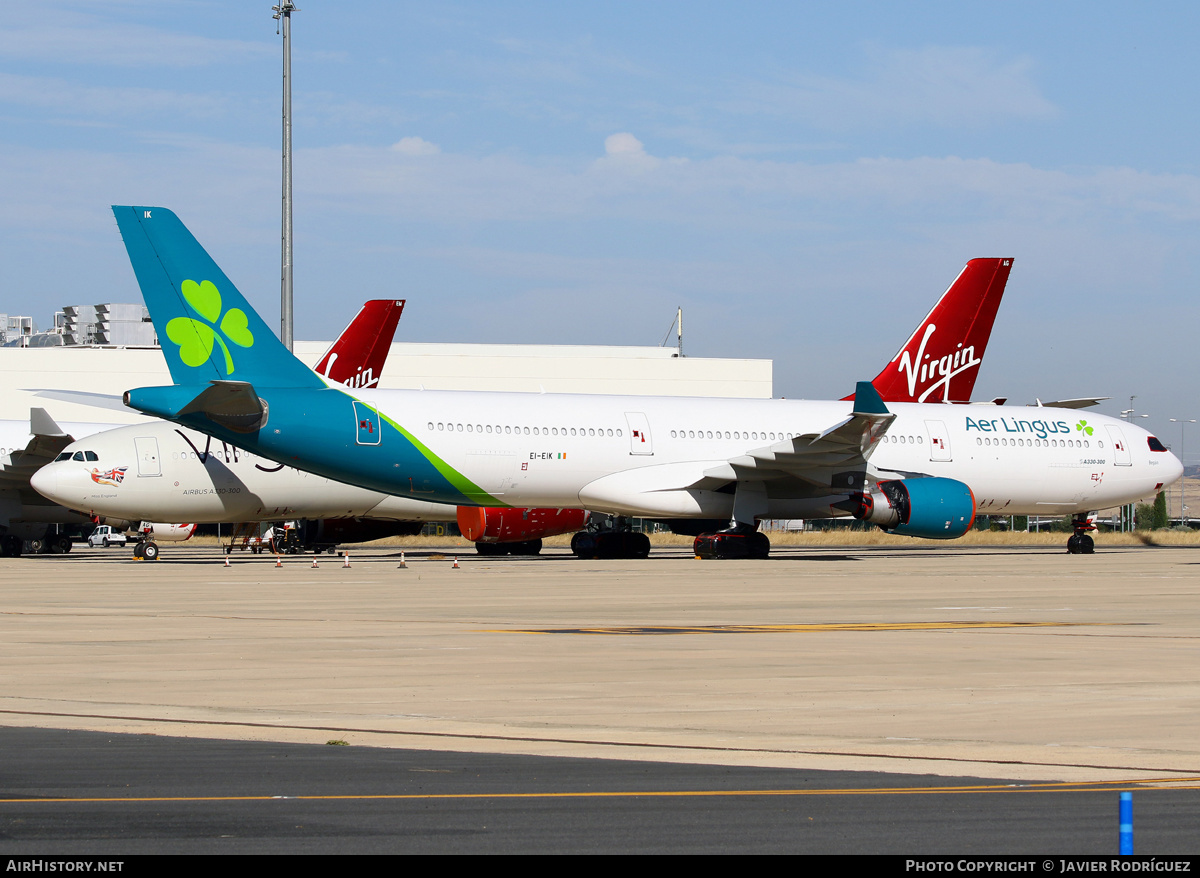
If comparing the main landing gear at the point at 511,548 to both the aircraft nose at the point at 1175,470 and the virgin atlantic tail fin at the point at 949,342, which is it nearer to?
the virgin atlantic tail fin at the point at 949,342

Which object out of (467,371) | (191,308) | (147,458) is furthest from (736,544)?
(467,371)

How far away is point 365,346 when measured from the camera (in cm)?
5050

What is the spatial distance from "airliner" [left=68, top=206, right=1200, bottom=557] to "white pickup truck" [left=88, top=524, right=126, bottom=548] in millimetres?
42183

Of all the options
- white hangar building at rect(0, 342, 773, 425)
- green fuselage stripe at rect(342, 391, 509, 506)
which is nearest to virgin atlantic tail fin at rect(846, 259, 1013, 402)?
green fuselage stripe at rect(342, 391, 509, 506)

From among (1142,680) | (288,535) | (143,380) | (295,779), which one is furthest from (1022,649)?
(143,380)

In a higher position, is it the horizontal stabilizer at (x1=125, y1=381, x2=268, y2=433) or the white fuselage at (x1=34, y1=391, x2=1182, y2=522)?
the horizontal stabilizer at (x1=125, y1=381, x2=268, y2=433)

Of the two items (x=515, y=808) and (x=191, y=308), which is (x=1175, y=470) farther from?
(x=515, y=808)

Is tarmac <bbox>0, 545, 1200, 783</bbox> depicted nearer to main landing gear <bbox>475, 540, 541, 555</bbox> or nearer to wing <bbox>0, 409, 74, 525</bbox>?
main landing gear <bbox>475, 540, 541, 555</bbox>

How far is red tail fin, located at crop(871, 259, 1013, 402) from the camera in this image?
47.6 metres

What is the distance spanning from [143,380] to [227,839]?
77.5 metres

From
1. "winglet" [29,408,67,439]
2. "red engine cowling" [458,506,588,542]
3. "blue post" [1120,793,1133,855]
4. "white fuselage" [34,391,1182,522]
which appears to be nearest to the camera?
"blue post" [1120,793,1133,855]

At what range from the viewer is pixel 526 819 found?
7.27m

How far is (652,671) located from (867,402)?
76.0 ft

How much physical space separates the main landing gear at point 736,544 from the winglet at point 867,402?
4.47 meters
